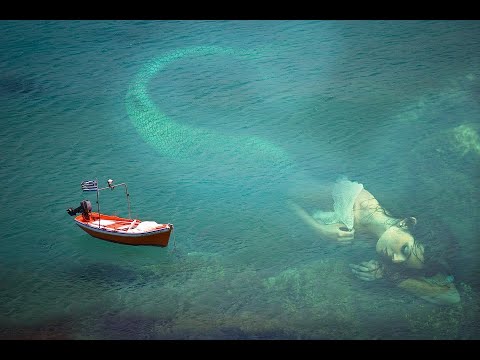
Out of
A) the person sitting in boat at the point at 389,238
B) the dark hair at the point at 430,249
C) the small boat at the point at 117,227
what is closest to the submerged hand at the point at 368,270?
the person sitting in boat at the point at 389,238

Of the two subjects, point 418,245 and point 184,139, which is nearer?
point 418,245

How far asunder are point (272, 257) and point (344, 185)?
5.90ft

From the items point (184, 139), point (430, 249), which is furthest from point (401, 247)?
point (184, 139)

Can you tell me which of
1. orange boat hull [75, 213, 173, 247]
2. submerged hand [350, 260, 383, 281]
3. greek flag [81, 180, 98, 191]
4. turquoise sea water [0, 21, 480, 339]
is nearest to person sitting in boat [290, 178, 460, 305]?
submerged hand [350, 260, 383, 281]

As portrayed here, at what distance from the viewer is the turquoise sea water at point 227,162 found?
1109 centimetres

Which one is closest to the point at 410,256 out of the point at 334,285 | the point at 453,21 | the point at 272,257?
the point at 334,285

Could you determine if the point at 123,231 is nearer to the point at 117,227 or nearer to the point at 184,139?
the point at 117,227

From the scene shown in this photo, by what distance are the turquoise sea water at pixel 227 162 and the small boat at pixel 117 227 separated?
18 cm

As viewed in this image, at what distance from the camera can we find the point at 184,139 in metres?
12.6

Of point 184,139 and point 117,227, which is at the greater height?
point 184,139

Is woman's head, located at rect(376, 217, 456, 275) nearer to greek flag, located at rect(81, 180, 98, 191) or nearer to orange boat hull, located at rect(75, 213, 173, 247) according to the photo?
orange boat hull, located at rect(75, 213, 173, 247)

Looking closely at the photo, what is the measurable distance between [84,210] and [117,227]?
23.6 inches

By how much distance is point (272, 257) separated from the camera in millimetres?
11570

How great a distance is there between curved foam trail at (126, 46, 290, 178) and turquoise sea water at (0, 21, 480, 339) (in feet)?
0.08
